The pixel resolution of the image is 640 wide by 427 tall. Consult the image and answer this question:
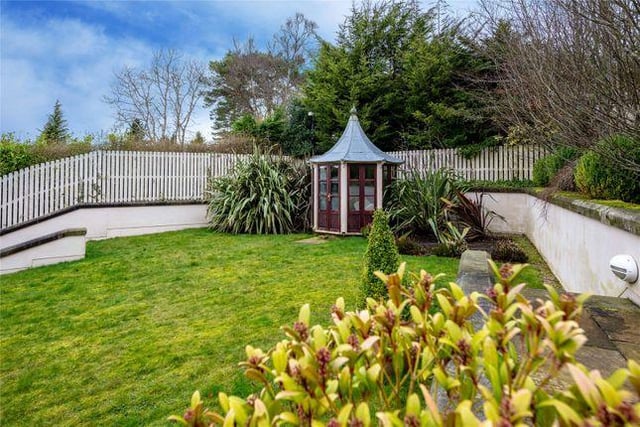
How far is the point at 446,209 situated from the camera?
7.01 metres

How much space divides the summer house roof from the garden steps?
17.5ft

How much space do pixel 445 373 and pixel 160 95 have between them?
767 inches

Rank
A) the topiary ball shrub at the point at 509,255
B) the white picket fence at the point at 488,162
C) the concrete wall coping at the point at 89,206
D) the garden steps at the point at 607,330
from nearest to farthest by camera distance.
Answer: the garden steps at the point at 607,330 → the topiary ball shrub at the point at 509,255 → the concrete wall coping at the point at 89,206 → the white picket fence at the point at 488,162

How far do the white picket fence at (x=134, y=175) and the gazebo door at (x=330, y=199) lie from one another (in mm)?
1613

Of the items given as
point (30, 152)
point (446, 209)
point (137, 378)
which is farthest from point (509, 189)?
point (30, 152)

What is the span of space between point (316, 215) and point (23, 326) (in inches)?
228

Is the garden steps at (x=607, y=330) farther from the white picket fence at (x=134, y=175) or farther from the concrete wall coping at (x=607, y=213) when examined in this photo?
the white picket fence at (x=134, y=175)

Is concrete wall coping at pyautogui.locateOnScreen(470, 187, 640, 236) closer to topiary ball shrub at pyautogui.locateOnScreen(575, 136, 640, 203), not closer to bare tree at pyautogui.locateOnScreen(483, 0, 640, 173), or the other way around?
topiary ball shrub at pyautogui.locateOnScreen(575, 136, 640, 203)

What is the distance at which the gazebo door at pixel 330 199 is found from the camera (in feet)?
26.5

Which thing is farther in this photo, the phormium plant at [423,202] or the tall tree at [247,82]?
the tall tree at [247,82]

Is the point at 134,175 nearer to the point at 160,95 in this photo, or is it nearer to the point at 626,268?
the point at 626,268

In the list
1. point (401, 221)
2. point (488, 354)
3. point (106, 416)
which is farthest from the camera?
point (401, 221)

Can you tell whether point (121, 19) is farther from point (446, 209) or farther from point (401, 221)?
point (446, 209)

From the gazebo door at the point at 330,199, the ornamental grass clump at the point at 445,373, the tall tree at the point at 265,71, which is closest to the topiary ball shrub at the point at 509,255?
the gazebo door at the point at 330,199
